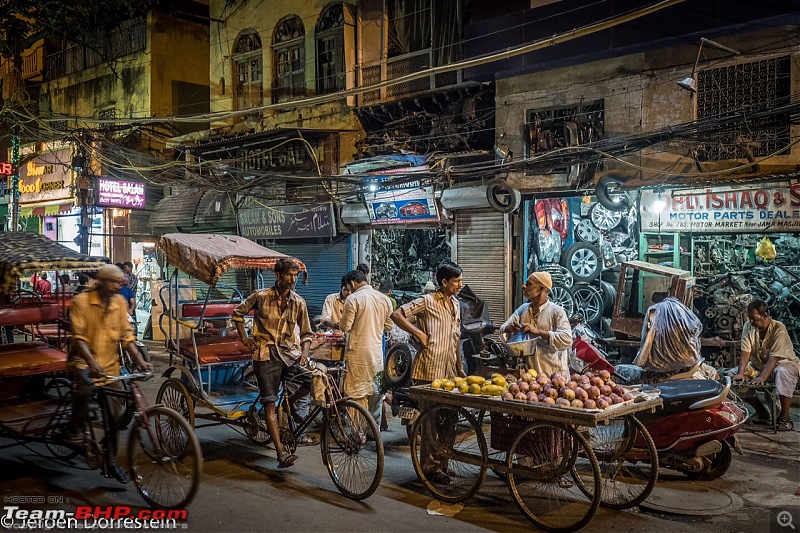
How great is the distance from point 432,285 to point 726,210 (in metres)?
5.68

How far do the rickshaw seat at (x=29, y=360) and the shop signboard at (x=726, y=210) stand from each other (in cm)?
962

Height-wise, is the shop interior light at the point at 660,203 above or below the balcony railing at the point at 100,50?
below

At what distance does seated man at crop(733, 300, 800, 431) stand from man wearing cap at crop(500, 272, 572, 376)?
147 inches

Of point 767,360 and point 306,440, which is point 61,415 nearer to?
point 306,440

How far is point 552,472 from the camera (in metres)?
5.25

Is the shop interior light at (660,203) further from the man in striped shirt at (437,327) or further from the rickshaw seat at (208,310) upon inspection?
the rickshaw seat at (208,310)

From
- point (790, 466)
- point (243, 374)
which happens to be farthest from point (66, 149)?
point (790, 466)

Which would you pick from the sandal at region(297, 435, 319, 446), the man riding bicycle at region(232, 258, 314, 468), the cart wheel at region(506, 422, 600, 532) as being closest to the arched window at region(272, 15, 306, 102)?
the man riding bicycle at region(232, 258, 314, 468)

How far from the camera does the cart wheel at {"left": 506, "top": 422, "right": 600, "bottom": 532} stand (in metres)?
5.05

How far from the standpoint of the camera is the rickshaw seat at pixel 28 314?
9.16 metres

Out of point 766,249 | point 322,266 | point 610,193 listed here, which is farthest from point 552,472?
point 322,266

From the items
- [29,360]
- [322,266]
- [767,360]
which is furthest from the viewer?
[322,266]

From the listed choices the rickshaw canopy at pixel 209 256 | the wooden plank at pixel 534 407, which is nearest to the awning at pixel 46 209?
the rickshaw canopy at pixel 209 256

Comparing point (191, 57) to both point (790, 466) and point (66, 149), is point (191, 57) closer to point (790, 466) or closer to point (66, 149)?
point (66, 149)
